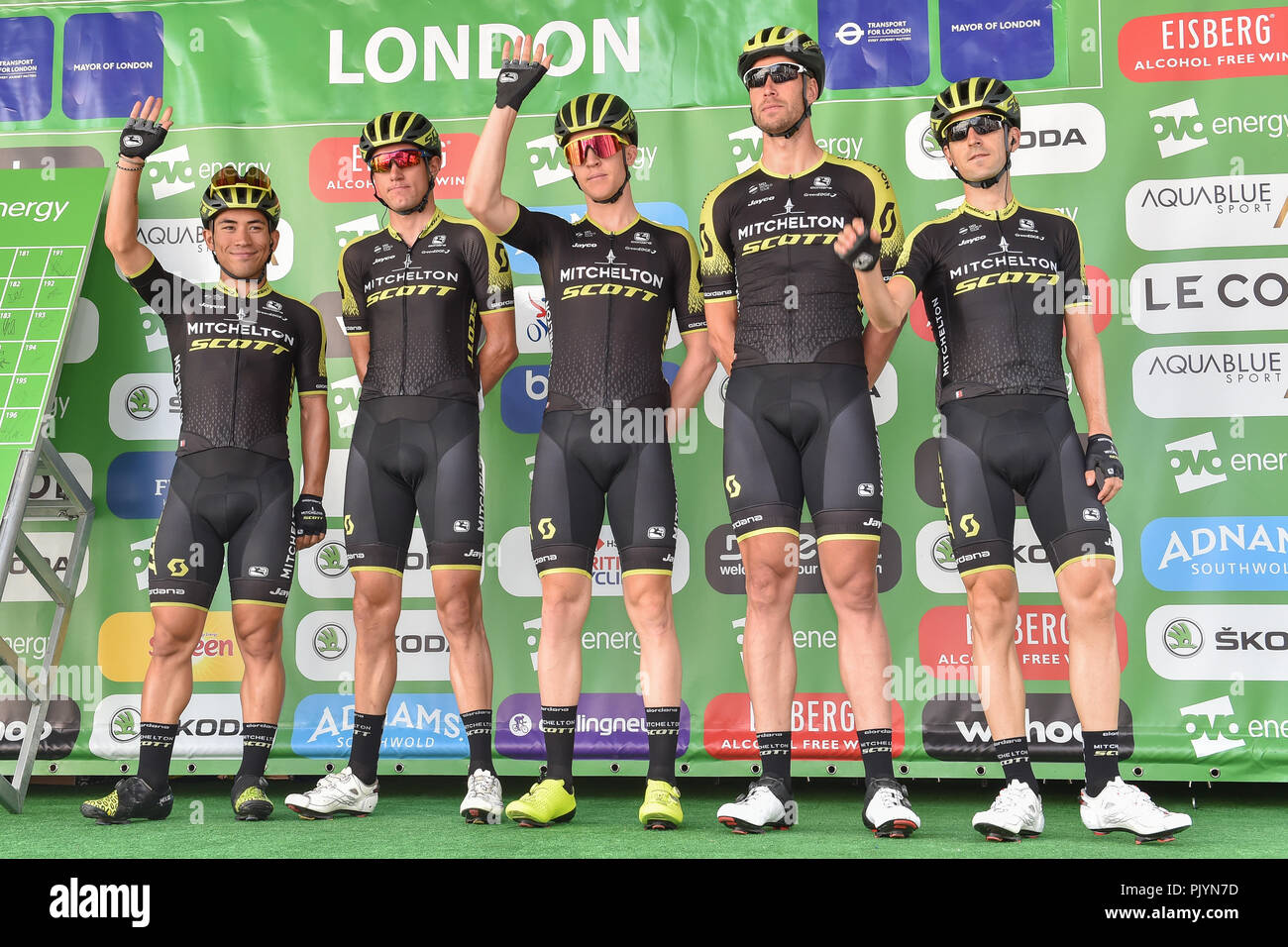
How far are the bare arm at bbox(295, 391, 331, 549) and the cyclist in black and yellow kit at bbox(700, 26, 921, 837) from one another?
1571mm

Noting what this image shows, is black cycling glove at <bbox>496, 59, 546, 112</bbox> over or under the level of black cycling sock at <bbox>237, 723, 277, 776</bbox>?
over

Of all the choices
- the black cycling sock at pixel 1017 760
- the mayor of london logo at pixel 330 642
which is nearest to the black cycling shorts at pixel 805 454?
the black cycling sock at pixel 1017 760

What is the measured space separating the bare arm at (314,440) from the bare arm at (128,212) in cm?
83

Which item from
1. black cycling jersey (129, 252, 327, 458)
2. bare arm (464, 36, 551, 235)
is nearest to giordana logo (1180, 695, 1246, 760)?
bare arm (464, 36, 551, 235)

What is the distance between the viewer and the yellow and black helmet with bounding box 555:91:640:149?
157 inches

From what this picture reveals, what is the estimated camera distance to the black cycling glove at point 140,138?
4230mm

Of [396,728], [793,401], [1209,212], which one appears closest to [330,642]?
[396,728]

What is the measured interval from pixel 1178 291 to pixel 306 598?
380 centimetres

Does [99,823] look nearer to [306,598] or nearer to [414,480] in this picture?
[306,598]

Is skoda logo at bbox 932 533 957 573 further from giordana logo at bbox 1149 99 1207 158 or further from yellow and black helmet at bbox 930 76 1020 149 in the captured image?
giordana logo at bbox 1149 99 1207 158

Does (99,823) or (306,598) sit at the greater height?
(306,598)

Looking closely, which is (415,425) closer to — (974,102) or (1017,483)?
(1017,483)
